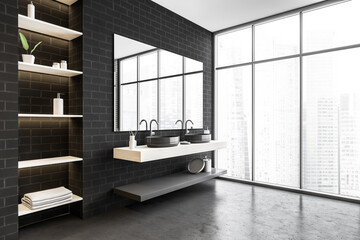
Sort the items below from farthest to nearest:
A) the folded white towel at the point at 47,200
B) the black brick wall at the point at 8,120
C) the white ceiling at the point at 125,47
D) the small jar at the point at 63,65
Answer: the white ceiling at the point at 125,47
the small jar at the point at 63,65
the folded white towel at the point at 47,200
the black brick wall at the point at 8,120

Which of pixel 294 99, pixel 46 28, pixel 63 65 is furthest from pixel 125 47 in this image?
pixel 294 99

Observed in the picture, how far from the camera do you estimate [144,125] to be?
3961 mm

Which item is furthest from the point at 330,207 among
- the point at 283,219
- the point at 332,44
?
the point at 332,44

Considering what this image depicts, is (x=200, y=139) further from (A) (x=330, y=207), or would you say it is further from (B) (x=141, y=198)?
(A) (x=330, y=207)

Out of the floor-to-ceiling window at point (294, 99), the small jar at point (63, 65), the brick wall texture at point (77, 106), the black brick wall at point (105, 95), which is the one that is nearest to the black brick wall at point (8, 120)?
the brick wall texture at point (77, 106)

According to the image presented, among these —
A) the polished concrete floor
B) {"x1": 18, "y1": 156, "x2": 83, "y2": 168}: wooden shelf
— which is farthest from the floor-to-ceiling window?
{"x1": 18, "y1": 156, "x2": 83, "y2": 168}: wooden shelf

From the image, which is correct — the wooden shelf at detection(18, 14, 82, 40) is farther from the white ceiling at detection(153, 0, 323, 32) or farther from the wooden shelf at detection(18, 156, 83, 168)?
the white ceiling at detection(153, 0, 323, 32)

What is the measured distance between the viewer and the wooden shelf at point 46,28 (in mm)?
2674

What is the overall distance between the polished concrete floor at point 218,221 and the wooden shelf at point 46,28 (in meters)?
2.42

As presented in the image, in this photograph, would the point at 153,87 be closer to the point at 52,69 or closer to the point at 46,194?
the point at 52,69

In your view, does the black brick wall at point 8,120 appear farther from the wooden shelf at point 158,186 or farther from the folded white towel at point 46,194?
the wooden shelf at point 158,186

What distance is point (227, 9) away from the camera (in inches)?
174

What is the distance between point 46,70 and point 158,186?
Answer: 7.24ft

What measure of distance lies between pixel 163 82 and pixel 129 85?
31.4 inches
